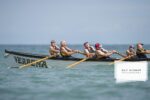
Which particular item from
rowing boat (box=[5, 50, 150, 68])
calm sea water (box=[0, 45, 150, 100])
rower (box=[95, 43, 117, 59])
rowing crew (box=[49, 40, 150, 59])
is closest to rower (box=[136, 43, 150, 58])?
rowing crew (box=[49, 40, 150, 59])

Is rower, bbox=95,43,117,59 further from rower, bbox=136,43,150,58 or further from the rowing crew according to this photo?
rower, bbox=136,43,150,58

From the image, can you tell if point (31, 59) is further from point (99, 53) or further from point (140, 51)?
point (140, 51)

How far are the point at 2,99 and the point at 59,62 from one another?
823 cm

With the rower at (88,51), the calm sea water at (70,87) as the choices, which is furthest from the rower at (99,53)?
the calm sea water at (70,87)

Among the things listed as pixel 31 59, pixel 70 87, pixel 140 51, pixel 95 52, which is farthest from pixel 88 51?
pixel 70 87

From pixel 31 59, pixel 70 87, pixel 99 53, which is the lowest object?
pixel 70 87

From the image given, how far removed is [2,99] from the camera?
11.2 meters

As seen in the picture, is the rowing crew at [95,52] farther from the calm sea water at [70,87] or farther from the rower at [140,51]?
the calm sea water at [70,87]

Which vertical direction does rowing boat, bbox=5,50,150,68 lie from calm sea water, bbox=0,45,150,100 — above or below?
above

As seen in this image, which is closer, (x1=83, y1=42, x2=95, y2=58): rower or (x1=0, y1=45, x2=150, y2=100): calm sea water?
(x1=0, y1=45, x2=150, y2=100): calm sea water

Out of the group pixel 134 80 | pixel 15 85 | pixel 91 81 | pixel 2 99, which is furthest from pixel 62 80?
pixel 2 99

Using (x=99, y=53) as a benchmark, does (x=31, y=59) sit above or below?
→ below

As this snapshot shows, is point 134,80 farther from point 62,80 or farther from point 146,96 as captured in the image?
point 62,80

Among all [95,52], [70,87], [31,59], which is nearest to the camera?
[70,87]
